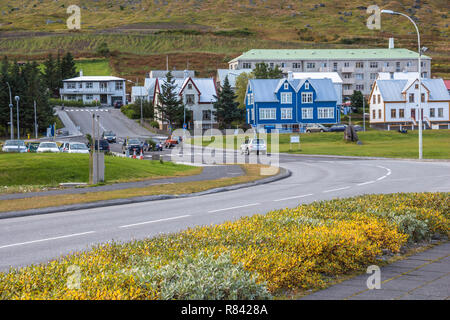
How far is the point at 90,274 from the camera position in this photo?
6.54m

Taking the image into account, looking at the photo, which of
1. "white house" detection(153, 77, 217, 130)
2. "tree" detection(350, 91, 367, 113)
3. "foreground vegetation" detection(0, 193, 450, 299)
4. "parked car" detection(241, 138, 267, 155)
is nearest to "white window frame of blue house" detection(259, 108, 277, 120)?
"white house" detection(153, 77, 217, 130)

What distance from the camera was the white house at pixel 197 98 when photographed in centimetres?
11450

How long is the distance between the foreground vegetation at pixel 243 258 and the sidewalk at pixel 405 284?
1.07 ft

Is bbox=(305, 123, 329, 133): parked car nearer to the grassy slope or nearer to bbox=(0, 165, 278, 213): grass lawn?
the grassy slope

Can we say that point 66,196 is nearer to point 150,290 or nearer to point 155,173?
point 155,173

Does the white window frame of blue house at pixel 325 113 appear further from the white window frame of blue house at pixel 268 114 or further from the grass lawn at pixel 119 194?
the grass lawn at pixel 119 194

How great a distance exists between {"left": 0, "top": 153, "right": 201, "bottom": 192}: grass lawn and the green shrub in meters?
21.3

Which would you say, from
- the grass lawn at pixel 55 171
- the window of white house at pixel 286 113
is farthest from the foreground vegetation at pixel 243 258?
the window of white house at pixel 286 113

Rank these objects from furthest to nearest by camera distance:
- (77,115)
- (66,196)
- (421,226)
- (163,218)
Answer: (77,115) → (66,196) → (163,218) → (421,226)

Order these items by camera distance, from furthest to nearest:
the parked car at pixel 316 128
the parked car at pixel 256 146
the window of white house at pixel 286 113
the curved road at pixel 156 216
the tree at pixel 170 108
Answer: the tree at pixel 170 108, the window of white house at pixel 286 113, the parked car at pixel 316 128, the parked car at pixel 256 146, the curved road at pixel 156 216

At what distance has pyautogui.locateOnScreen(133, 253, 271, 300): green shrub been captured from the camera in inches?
232
